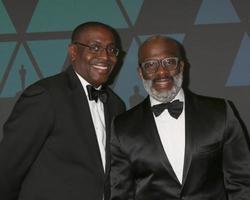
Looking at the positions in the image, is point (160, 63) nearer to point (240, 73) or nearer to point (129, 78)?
point (129, 78)

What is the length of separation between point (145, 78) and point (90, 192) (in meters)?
0.73

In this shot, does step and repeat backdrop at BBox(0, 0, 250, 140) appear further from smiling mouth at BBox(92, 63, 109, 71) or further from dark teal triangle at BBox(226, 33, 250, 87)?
smiling mouth at BBox(92, 63, 109, 71)

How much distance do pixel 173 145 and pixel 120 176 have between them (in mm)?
350

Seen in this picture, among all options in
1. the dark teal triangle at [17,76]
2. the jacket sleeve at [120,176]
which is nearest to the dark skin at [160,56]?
the jacket sleeve at [120,176]

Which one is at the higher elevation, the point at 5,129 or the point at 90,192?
the point at 5,129

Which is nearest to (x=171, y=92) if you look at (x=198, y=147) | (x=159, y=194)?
(x=198, y=147)

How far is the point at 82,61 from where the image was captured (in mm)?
2432

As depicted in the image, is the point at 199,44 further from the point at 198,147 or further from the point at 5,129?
the point at 5,129

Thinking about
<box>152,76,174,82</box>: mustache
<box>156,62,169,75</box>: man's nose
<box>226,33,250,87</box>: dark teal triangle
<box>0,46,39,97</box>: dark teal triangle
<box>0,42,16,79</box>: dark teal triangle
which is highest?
<box>0,42,16,79</box>: dark teal triangle

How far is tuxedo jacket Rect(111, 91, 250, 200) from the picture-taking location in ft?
6.74

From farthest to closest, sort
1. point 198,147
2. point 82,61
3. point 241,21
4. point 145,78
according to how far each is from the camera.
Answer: point 241,21 → point 82,61 → point 145,78 → point 198,147

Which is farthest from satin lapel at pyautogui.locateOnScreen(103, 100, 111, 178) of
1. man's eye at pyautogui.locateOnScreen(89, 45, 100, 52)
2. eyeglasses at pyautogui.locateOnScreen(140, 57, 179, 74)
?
eyeglasses at pyautogui.locateOnScreen(140, 57, 179, 74)

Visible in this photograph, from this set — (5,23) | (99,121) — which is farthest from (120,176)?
(5,23)

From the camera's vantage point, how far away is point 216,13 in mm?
3088
